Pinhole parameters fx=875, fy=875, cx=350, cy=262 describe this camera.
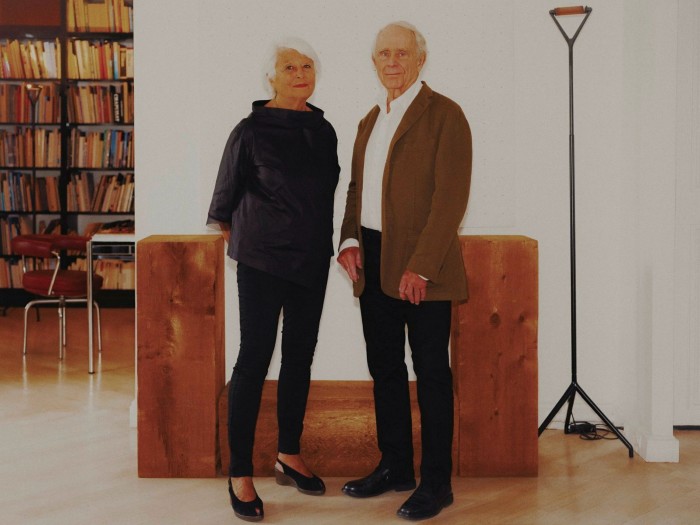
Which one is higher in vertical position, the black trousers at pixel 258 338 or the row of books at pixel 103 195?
the row of books at pixel 103 195

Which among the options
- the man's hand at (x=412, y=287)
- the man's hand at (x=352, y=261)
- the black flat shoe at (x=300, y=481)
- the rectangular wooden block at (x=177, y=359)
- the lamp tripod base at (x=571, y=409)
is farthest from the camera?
the lamp tripod base at (x=571, y=409)

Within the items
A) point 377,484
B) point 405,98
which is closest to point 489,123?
point 405,98

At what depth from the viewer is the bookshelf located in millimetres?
7336

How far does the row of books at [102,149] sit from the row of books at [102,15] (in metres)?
0.87

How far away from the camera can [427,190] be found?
262cm

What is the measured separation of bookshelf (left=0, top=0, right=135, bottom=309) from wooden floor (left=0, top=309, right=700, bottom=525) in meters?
3.68

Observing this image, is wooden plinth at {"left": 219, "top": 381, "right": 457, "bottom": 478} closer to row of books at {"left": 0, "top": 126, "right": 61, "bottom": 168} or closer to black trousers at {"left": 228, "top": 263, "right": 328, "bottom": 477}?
black trousers at {"left": 228, "top": 263, "right": 328, "bottom": 477}

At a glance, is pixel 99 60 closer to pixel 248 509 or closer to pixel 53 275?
pixel 53 275

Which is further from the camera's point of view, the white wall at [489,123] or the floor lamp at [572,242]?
the white wall at [489,123]

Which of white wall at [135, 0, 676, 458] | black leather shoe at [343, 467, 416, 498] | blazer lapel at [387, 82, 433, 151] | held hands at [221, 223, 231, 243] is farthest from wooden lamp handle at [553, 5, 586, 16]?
black leather shoe at [343, 467, 416, 498]

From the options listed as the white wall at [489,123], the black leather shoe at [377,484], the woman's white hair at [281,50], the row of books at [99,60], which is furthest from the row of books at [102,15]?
the black leather shoe at [377,484]

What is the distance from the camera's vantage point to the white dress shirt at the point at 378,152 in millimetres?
2660

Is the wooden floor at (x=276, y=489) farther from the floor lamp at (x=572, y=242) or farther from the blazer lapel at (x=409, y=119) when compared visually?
the blazer lapel at (x=409, y=119)

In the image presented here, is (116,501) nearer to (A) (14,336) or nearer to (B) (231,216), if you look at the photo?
(B) (231,216)
